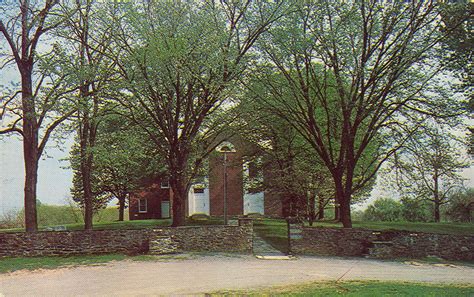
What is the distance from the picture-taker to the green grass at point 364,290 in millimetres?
11891

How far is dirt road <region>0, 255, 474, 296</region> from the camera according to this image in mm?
13141

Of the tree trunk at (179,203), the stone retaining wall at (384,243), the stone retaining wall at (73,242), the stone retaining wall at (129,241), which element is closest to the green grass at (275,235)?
the stone retaining wall at (384,243)

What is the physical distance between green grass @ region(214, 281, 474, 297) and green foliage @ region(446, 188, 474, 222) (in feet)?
100

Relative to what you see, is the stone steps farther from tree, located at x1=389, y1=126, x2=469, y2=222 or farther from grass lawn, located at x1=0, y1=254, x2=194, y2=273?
tree, located at x1=389, y1=126, x2=469, y2=222

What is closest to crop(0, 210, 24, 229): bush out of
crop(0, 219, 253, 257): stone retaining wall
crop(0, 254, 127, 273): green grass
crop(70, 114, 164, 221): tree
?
crop(70, 114, 164, 221): tree

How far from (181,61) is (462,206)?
100 ft

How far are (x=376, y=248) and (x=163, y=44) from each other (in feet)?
42.1

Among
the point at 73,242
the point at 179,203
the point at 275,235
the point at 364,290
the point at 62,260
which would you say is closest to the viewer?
the point at 364,290

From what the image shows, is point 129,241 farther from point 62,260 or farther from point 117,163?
point 117,163

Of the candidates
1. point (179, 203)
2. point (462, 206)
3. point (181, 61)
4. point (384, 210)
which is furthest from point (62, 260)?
point (384, 210)

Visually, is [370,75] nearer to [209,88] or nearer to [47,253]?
[209,88]

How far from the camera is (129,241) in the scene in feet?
65.8

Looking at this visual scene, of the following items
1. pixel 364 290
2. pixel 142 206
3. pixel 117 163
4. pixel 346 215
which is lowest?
pixel 364 290

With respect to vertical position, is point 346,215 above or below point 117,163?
below
